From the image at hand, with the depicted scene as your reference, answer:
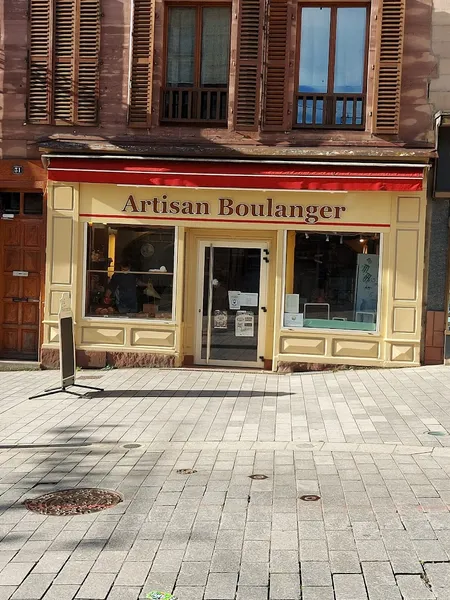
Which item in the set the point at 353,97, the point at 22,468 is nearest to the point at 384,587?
the point at 22,468

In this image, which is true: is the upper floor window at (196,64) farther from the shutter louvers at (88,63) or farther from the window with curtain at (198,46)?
the shutter louvers at (88,63)

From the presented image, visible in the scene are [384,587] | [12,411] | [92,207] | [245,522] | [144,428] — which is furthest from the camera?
[92,207]

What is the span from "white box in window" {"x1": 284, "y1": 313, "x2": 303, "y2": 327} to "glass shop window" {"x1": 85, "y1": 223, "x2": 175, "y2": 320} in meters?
2.04

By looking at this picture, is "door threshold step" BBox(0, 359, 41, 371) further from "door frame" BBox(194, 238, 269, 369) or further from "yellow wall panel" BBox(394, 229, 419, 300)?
"yellow wall panel" BBox(394, 229, 419, 300)

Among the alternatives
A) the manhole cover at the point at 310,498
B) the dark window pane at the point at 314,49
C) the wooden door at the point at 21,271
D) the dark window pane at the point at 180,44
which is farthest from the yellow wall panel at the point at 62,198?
the manhole cover at the point at 310,498

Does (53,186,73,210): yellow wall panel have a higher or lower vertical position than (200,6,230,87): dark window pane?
lower

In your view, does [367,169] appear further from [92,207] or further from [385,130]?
[92,207]

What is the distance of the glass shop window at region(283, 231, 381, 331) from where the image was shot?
13.4 m

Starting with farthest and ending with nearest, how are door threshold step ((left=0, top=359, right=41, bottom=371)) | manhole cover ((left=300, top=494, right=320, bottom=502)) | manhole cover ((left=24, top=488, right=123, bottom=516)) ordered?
door threshold step ((left=0, top=359, right=41, bottom=371)) < manhole cover ((left=300, top=494, right=320, bottom=502)) < manhole cover ((left=24, top=488, right=123, bottom=516))

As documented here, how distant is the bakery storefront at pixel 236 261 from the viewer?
13070 mm

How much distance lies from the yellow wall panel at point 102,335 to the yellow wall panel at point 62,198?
220 centimetres

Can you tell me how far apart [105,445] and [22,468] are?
1.16 meters

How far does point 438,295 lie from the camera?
13.2 meters

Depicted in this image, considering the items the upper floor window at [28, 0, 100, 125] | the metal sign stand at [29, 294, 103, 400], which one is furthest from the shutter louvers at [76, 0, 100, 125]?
the metal sign stand at [29, 294, 103, 400]
